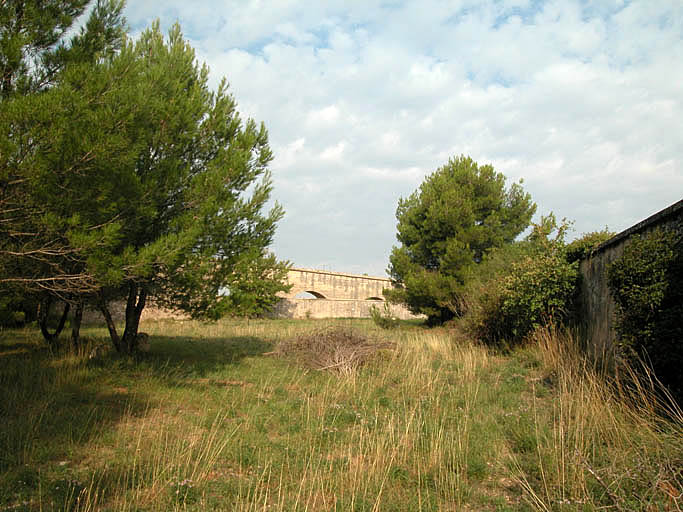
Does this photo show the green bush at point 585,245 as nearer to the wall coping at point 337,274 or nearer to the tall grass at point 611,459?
the tall grass at point 611,459

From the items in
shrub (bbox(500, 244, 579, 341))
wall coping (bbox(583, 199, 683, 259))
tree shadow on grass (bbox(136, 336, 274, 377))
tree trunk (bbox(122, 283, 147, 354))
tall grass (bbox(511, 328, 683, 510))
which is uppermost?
wall coping (bbox(583, 199, 683, 259))

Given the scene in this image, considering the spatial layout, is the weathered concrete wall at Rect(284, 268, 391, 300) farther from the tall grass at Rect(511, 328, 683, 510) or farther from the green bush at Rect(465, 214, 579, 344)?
the tall grass at Rect(511, 328, 683, 510)

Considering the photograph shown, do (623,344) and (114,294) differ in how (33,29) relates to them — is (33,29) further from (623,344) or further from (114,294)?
(623,344)

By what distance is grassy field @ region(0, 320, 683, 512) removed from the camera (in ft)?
9.88

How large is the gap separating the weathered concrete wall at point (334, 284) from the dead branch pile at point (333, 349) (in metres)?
19.4

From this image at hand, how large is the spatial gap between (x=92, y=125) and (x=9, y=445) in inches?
123

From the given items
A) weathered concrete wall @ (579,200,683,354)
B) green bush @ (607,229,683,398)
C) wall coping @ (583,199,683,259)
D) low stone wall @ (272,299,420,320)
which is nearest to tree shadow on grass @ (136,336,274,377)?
green bush @ (607,229,683,398)

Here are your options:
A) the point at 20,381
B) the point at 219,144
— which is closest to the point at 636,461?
the point at 20,381

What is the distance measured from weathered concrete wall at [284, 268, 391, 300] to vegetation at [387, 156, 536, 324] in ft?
36.4

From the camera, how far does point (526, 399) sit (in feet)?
19.1

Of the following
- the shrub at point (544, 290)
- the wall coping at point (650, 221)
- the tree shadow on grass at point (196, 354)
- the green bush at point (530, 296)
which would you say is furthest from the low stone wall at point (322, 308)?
the wall coping at point (650, 221)

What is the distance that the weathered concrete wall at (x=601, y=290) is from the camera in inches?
234

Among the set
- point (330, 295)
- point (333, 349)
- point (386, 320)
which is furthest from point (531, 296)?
point (330, 295)

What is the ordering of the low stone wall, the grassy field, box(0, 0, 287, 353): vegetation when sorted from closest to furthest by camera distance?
the grassy field
box(0, 0, 287, 353): vegetation
the low stone wall
